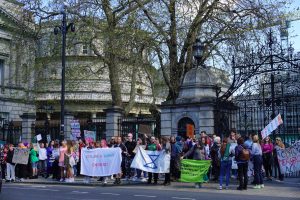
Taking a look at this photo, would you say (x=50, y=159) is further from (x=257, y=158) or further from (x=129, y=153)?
(x=257, y=158)

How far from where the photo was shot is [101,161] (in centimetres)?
1931

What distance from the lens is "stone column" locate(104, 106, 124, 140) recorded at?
25219 mm

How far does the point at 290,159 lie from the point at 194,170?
395 cm

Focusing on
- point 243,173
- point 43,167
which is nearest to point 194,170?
point 243,173

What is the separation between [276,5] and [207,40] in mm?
4096

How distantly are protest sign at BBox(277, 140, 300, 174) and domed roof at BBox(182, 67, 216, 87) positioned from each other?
198 inches

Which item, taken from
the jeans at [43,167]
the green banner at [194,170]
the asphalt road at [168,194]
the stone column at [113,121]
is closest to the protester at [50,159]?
the jeans at [43,167]

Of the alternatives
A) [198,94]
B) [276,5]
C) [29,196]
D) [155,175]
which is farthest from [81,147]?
[276,5]

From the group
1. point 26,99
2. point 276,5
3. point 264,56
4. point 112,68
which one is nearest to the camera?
point 264,56

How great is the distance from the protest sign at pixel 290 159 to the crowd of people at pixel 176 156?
1.14 ft

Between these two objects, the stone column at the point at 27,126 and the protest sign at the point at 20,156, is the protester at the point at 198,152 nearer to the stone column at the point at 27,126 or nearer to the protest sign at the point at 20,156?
the protest sign at the point at 20,156

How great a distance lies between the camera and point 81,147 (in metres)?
21.5

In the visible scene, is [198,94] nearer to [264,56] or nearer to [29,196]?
[264,56]

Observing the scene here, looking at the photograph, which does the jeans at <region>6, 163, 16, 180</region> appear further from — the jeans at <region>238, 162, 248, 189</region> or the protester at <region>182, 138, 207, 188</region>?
the jeans at <region>238, 162, 248, 189</region>
